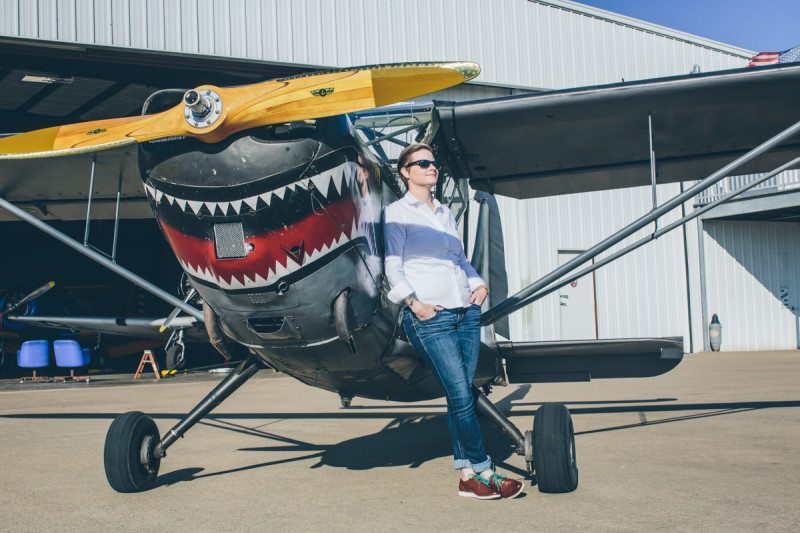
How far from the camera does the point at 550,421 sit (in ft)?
12.9

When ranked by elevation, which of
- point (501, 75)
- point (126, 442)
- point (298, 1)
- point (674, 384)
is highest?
point (298, 1)

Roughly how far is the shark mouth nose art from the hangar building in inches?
456

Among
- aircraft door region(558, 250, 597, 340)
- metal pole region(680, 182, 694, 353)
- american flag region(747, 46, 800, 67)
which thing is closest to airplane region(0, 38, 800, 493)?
aircraft door region(558, 250, 597, 340)

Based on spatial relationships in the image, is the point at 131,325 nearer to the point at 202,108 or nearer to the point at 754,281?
the point at 202,108

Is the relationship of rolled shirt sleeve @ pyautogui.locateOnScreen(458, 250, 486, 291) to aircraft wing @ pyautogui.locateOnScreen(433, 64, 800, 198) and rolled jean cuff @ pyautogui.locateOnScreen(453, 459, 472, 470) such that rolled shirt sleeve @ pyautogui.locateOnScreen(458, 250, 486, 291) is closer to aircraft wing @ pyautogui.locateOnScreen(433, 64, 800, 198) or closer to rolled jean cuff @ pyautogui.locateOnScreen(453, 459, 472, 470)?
rolled jean cuff @ pyautogui.locateOnScreen(453, 459, 472, 470)

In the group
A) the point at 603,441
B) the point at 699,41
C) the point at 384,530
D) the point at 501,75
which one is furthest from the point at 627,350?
the point at 699,41

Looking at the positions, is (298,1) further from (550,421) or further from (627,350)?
(550,421)

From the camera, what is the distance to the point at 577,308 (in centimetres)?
1920

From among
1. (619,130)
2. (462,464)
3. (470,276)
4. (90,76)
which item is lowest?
(462,464)

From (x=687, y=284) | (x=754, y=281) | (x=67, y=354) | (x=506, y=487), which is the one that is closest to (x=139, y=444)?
(x=506, y=487)

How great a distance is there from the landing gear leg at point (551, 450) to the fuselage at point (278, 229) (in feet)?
3.45

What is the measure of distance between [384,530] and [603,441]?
9.25 ft

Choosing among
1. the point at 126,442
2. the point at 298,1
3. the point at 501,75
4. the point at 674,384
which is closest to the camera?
the point at 126,442

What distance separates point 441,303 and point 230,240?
1.04 metres
